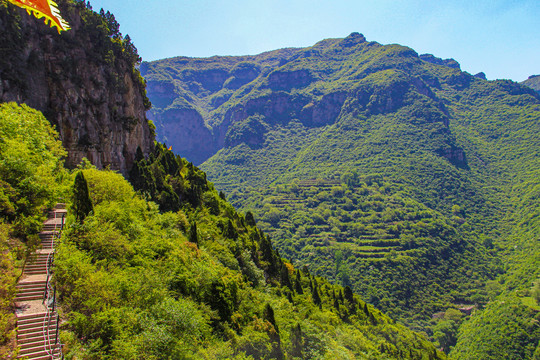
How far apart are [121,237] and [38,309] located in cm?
708

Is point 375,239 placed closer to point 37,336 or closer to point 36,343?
point 37,336

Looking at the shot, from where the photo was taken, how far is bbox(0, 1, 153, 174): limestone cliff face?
3195 cm

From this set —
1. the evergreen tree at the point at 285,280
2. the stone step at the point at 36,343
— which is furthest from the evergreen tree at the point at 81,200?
the evergreen tree at the point at 285,280

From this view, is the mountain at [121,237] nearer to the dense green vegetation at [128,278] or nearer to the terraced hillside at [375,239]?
the dense green vegetation at [128,278]

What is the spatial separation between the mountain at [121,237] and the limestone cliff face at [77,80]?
0.47 feet

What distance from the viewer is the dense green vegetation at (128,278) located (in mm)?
15391

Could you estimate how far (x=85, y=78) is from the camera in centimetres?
3947

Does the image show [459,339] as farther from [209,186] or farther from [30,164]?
[30,164]

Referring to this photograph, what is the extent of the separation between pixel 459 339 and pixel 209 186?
7757cm

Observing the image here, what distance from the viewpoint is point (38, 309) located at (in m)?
15.0

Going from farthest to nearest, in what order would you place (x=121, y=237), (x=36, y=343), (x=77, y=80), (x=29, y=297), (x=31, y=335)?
(x=77, y=80), (x=121, y=237), (x=29, y=297), (x=31, y=335), (x=36, y=343)

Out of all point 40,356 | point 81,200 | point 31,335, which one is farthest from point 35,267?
point 40,356

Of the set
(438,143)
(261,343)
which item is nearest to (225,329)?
(261,343)

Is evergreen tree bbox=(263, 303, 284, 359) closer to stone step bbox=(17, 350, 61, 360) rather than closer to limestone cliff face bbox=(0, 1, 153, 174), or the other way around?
stone step bbox=(17, 350, 61, 360)
